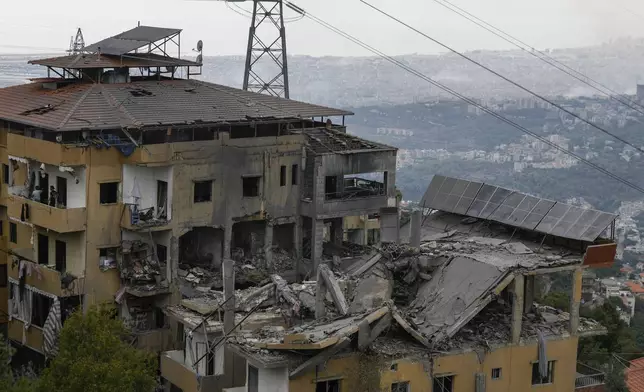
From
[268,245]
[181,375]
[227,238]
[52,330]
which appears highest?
[227,238]

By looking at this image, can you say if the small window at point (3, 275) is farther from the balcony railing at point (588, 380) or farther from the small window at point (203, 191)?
the balcony railing at point (588, 380)

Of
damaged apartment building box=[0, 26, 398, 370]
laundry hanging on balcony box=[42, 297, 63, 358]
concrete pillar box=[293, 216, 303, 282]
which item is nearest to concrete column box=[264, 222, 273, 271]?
damaged apartment building box=[0, 26, 398, 370]

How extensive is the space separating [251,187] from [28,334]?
33.3 feet

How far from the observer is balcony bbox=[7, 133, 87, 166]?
→ 129 ft

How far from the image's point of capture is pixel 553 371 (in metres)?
36.5

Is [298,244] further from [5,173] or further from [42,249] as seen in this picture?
[5,173]

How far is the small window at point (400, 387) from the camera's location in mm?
32906

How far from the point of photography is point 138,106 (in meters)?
42.7

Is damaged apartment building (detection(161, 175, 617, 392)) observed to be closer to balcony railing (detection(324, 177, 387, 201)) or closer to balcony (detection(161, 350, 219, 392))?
balcony (detection(161, 350, 219, 392))

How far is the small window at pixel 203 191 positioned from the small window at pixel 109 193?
2997 mm

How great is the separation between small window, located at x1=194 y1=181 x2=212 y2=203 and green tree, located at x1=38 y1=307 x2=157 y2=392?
895 cm

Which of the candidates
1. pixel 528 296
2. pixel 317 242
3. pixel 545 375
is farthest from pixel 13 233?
pixel 545 375

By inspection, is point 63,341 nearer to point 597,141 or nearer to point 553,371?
point 553,371

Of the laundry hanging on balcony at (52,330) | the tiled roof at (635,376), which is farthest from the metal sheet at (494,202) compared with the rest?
the laundry hanging on balcony at (52,330)
